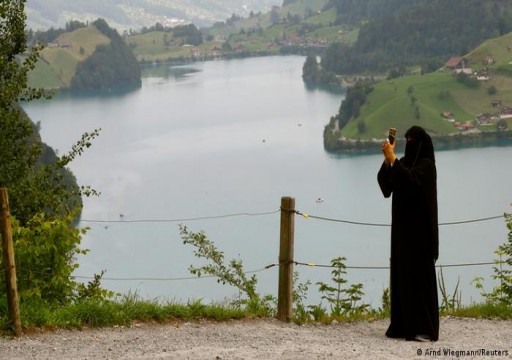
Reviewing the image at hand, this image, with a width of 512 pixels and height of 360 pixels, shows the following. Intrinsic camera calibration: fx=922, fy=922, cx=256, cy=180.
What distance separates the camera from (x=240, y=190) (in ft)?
277

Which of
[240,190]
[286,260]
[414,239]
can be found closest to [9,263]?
[286,260]

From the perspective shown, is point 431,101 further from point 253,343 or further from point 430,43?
point 253,343

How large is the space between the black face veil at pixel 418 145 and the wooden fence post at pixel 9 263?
126 inches

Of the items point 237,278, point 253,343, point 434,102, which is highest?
point 253,343

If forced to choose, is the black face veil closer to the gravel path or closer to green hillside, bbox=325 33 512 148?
the gravel path

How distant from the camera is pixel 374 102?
13275 cm

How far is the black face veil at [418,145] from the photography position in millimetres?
7391

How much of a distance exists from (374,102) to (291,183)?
50184 millimetres

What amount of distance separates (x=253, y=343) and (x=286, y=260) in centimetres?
115

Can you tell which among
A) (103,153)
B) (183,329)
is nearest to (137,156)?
(103,153)

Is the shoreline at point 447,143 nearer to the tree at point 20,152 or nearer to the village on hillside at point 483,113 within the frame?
the village on hillside at point 483,113

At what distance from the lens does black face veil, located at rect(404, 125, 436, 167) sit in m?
7.39

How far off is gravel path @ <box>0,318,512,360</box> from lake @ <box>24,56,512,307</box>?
24.0 ft

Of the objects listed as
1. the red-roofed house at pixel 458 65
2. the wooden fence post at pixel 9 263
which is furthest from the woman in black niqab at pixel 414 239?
the red-roofed house at pixel 458 65
